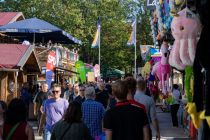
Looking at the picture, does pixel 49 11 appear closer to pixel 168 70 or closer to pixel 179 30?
pixel 168 70

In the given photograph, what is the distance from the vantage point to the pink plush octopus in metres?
4.07

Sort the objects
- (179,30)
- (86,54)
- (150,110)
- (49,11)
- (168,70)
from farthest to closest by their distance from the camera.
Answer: (86,54) < (49,11) < (168,70) < (150,110) < (179,30)

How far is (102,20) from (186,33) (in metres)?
50.7

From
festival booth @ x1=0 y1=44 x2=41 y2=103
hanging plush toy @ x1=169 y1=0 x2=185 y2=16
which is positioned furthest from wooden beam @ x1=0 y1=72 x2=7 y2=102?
hanging plush toy @ x1=169 y1=0 x2=185 y2=16

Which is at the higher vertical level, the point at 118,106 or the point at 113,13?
the point at 113,13

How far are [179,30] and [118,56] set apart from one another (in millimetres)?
50941

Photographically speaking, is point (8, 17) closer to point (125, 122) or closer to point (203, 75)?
point (125, 122)

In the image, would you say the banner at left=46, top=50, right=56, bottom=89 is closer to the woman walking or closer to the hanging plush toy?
the woman walking

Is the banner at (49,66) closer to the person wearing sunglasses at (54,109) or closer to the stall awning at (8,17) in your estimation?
the person wearing sunglasses at (54,109)

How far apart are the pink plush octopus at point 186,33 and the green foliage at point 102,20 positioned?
4502cm

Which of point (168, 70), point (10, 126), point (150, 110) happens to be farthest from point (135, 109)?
point (168, 70)

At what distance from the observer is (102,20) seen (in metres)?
54.5

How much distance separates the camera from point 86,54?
190 feet

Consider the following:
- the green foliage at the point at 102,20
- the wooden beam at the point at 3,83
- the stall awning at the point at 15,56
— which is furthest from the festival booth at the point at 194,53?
the green foliage at the point at 102,20
